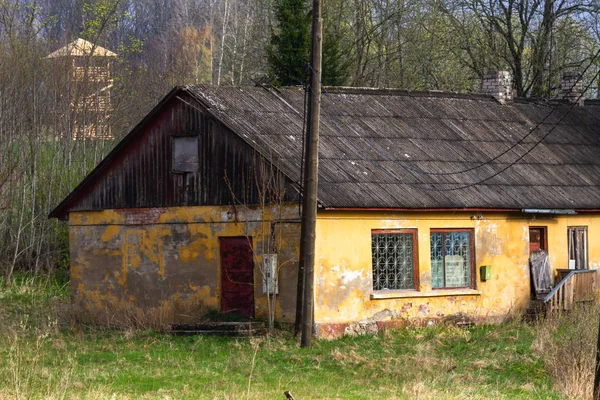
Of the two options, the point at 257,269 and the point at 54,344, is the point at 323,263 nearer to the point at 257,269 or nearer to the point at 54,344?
the point at 257,269

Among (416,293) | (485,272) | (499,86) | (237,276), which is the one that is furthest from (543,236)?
(237,276)

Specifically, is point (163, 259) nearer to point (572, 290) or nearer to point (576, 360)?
point (572, 290)

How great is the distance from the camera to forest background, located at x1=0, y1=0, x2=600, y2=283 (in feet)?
117

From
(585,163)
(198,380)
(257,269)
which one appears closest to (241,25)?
(585,163)

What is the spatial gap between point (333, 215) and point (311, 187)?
2.53 m

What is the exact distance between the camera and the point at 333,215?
2112 centimetres

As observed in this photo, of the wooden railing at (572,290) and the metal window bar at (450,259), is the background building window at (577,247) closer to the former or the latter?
the wooden railing at (572,290)

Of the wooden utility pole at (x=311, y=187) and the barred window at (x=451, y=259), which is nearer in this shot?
the wooden utility pole at (x=311, y=187)

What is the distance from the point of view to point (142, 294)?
932 inches

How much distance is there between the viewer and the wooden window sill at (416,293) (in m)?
21.8

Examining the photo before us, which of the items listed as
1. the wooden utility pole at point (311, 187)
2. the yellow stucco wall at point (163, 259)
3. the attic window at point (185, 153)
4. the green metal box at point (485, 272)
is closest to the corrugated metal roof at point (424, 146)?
the attic window at point (185, 153)

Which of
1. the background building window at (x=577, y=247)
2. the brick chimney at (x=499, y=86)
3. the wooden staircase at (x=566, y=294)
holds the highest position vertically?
the brick chimney at (x=499, y=86)

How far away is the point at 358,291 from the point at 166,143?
540cm

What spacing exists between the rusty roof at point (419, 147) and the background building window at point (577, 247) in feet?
2.27
